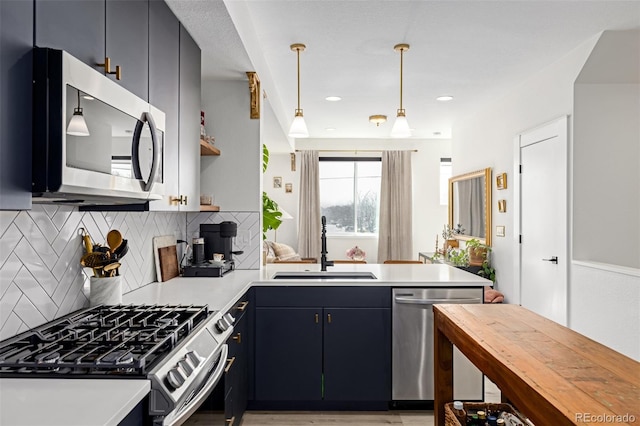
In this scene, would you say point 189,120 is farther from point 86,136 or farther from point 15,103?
point 15,103

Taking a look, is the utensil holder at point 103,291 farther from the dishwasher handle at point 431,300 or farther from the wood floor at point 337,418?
the dishwasher handle at point 431,300

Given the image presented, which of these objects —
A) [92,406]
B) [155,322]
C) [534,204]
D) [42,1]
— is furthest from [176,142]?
[534,204]

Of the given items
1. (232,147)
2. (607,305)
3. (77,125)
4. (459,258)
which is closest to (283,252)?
(459,258)

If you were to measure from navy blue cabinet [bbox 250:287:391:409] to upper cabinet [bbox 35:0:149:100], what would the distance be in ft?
5.23

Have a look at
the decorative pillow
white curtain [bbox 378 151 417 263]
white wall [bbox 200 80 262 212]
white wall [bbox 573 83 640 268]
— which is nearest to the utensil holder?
white wall [bbox 200 80 262 212]

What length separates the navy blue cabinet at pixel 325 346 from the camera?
294 centimetres

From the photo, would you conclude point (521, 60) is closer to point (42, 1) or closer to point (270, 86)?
point (270, 86)

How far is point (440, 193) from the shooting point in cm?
812

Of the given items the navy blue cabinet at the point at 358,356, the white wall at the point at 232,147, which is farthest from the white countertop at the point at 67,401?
the white wall at the point at 232,147

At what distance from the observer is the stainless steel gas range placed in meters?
1.18

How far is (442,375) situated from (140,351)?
1.29 m

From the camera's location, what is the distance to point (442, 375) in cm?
200

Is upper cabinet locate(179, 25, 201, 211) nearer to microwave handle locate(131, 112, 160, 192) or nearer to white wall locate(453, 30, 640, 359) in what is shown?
microwave handle locate(131, 112, 160, 192)

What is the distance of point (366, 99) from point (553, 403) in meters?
4.66
